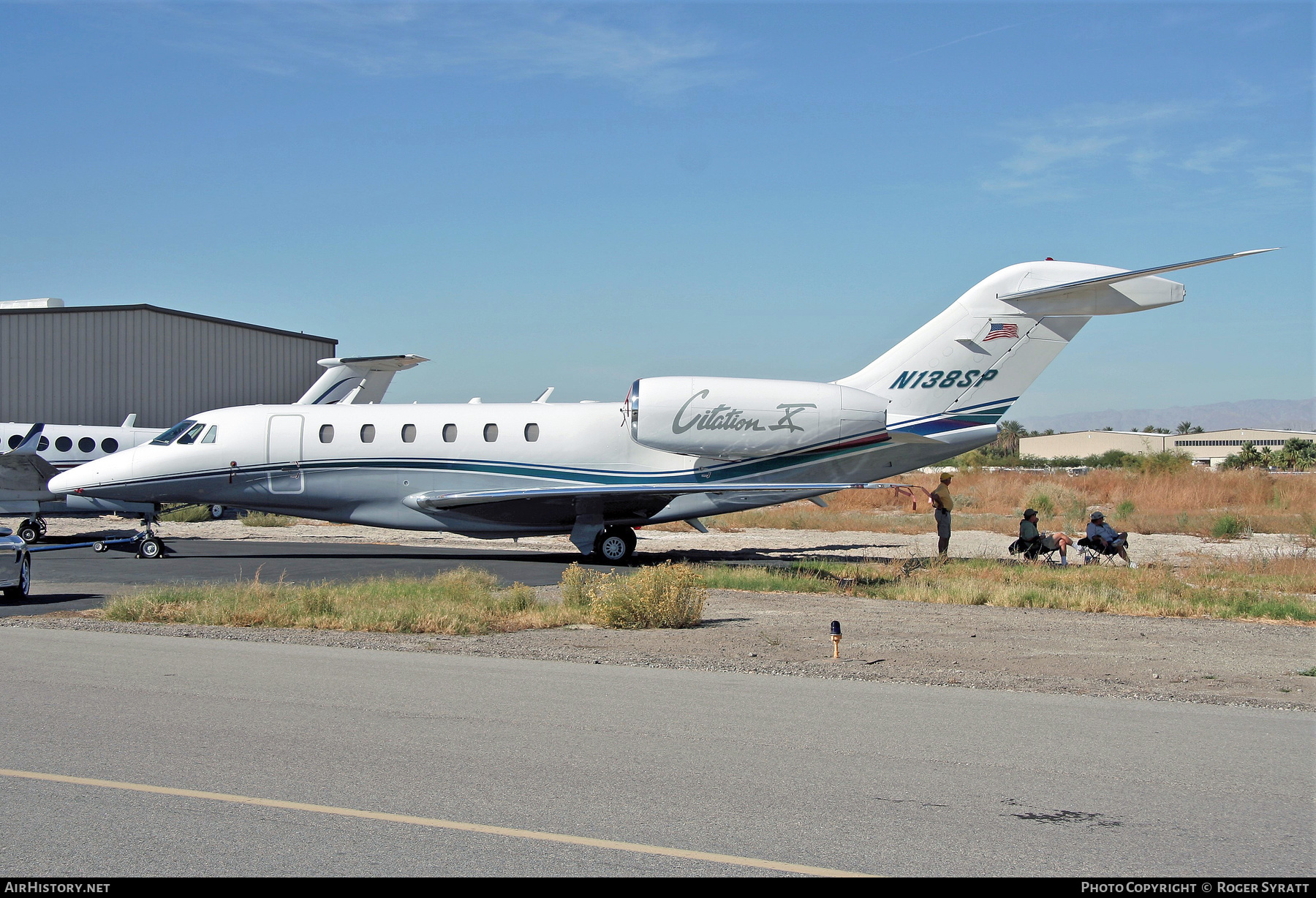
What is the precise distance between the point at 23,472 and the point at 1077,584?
73.4 feet

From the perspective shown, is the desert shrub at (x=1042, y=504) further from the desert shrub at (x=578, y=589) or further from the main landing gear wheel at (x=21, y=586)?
the main landing gear wheel at (x=21, y=586)

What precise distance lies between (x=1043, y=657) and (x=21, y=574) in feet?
44.3

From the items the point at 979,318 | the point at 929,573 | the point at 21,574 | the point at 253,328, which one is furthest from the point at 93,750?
the point at 253,328

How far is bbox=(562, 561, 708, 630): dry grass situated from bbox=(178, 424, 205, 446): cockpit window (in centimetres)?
1231

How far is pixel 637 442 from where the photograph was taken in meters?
21.4

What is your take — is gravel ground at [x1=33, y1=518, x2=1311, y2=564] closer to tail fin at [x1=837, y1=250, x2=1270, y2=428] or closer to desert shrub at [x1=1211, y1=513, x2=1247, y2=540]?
desert shrub at [x1=1211, y1=513, x2=1247, y2=540]

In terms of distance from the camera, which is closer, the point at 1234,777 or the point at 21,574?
the point at 1234,777

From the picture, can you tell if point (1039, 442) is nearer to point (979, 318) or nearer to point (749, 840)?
point (979, 318)

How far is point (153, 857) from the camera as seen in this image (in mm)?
4680

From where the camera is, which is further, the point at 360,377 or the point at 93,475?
the point at 360,377

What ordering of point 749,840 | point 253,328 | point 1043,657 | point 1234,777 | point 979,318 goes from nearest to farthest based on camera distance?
point 749,840, point 1234,777, point 1043,657, point 979,318, point 253,328

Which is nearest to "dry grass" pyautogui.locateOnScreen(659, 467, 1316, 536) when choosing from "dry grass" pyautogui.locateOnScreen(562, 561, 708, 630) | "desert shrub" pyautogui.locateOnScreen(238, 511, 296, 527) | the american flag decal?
the american flag decal

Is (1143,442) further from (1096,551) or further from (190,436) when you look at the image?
(190,436)

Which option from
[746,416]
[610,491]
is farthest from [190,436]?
[746,416]
